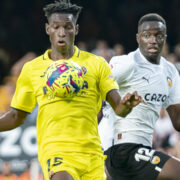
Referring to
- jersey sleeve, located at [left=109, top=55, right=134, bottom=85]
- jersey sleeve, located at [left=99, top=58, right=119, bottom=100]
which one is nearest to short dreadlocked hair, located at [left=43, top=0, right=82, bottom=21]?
jersey sleeve, located at [left=99, top=58, right=119, bottom=100]

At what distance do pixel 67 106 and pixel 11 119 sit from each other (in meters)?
0.54

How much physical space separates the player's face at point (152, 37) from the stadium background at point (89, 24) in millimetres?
5503

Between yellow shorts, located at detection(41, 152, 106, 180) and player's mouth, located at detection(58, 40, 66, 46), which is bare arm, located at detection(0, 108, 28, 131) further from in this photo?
player's mouth, located at detection(58, 40, 66, 46)

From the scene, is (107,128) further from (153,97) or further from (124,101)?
(124,101)

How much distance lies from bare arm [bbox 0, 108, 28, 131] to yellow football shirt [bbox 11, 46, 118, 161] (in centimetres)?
6

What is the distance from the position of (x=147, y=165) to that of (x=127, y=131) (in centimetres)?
39

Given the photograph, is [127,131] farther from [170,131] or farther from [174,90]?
[170,131]

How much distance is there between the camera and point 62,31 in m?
5.25

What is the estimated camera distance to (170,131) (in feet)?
31.1

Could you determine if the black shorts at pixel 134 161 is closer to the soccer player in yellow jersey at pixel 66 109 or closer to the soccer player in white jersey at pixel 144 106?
the soccer player in white jersey at pixel 144 106

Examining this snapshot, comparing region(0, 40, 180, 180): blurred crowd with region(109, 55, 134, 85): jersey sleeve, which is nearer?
region(109, 55, 134, 85): jersey sleeve

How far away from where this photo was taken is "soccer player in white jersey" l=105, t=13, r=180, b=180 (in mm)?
5688


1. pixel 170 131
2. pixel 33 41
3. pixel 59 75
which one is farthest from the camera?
pixel 33 41

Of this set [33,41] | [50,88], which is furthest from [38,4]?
[50,88]
